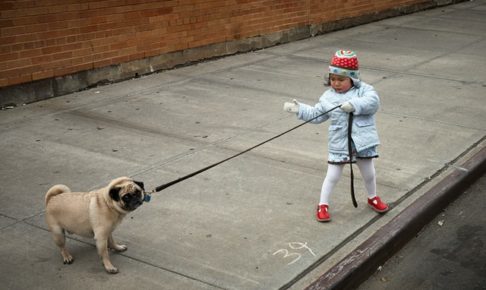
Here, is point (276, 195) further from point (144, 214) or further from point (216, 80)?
point (216, 80)

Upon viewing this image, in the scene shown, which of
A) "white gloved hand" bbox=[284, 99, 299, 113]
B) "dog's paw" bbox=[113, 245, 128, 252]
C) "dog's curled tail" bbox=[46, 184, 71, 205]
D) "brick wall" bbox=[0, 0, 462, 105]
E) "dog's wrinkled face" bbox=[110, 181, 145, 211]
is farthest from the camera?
"brick wall" bbox=[0, 0, 462, 105]

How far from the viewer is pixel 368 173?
541cm

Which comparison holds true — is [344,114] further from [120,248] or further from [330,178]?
[120,248]

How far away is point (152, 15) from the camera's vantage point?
9.95m

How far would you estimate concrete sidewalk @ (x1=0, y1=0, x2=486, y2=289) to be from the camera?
464 centimetres

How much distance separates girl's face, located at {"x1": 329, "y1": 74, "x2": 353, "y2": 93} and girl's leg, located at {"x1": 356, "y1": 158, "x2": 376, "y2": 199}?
1.85 ft

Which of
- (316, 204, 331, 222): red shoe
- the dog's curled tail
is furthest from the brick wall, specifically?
(316, 204, 331, 222): red shoe

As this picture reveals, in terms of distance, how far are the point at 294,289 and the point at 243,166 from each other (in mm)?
2248

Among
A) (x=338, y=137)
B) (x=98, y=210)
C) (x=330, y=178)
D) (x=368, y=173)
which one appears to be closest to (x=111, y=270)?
(x=98, y=210)

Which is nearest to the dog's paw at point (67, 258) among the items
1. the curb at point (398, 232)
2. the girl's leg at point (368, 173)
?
the curb at point (398, 232)

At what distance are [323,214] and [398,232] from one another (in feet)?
1.87

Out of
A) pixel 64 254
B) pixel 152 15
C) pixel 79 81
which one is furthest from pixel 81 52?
pixel 64 254

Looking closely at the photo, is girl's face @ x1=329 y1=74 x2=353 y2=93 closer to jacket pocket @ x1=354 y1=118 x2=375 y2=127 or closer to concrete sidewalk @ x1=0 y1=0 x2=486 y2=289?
jacket pocket @ x1=354 y1=118 x2=375 y2=127

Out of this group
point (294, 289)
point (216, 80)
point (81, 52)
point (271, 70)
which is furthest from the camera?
point (271, 70)
